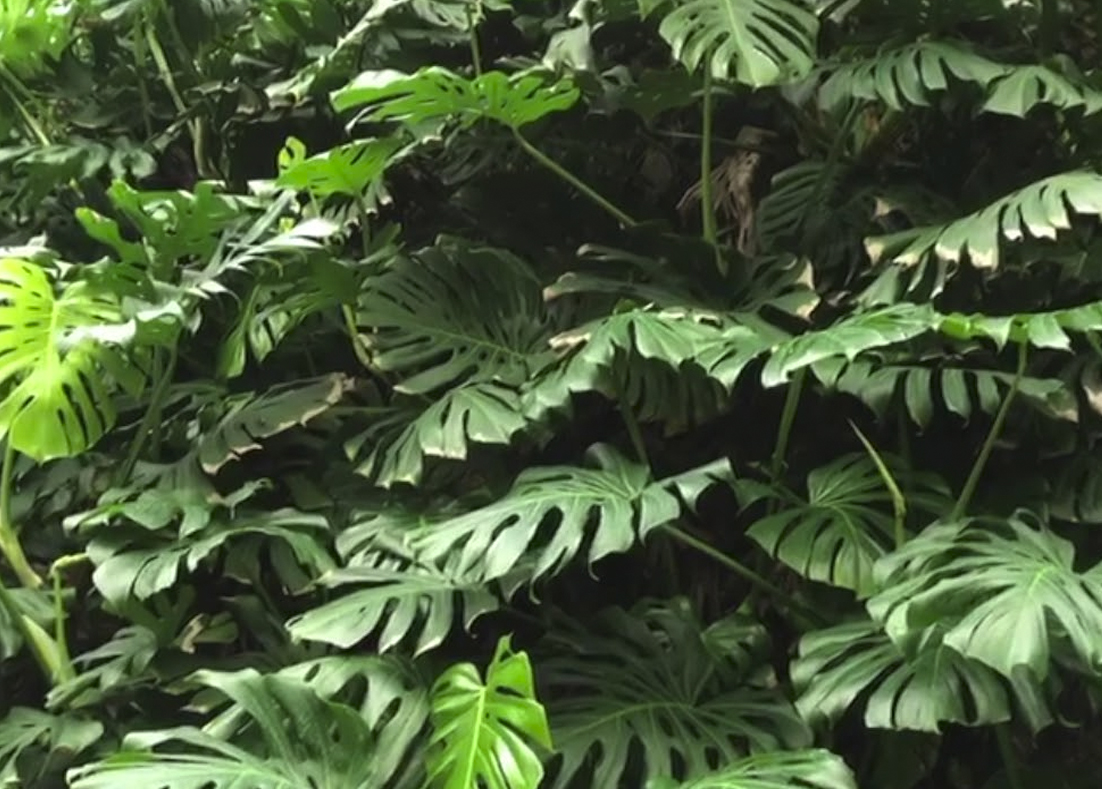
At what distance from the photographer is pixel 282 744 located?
1121 mm

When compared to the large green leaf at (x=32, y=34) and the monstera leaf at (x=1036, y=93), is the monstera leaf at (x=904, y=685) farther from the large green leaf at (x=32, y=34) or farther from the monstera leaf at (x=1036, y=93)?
the large green leaf at (x=32, y=34)

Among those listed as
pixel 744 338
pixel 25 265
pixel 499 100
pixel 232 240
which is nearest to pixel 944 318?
pixel 744 338

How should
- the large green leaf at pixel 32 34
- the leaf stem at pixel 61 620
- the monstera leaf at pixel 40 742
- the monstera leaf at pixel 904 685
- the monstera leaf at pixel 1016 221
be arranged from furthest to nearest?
the large green leaf at pixel 32 34 < the leaf stem at pixel 61 620 < the monstera leaf at pixel 40 742 < the monstera leaf at pixel 1016 221 < the monstera leaf at pixel 904 685

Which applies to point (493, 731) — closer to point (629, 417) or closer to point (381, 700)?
point (381, 700)

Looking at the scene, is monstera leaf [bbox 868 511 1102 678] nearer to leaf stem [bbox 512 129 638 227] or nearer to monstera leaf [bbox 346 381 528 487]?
monstera leaf [bbox 346 381 528 487]

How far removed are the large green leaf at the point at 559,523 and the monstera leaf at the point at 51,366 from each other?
0.45 meters

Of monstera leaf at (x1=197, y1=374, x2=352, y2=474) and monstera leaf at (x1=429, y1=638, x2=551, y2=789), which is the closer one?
monstera leaf at (x1=429, y1=638, x2=551, y2=789)

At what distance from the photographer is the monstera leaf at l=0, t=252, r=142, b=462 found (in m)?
1.42

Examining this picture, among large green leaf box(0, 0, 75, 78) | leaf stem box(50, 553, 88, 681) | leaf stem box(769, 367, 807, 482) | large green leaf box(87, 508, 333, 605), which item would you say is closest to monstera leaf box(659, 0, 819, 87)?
leaf stem box(769, 367, 807, 482)

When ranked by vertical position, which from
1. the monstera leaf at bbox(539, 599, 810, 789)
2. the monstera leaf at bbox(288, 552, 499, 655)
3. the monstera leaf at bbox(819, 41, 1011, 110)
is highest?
the monstera leaf at bbox(819, 41, 1011, 110)

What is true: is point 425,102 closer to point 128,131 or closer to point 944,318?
point 944,318

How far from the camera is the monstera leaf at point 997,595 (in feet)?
3.14

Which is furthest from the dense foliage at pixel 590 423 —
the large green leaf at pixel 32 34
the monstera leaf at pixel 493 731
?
the large green leaf at pixel 32 34

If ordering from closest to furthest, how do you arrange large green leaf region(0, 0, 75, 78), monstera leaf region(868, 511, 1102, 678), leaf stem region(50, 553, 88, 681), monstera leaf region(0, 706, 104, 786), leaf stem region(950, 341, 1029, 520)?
1. monstera leaf region(868, 511, 1102, 678)
2. leaf stem region(950, 341, 1029, 520)
3. monstera leaf region(0, 706, 104, 786)
4. leaf stem region(50, 553, 88, 681)
5. large green leaf region(0, 0, 75, 78)
